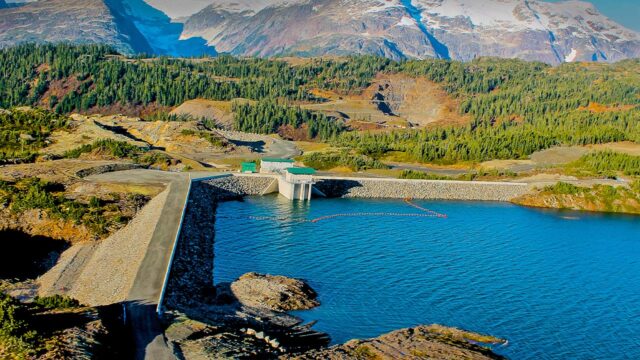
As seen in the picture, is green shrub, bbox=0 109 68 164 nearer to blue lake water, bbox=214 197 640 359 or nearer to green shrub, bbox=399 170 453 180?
blue lake water, bbox=214 197 640 359

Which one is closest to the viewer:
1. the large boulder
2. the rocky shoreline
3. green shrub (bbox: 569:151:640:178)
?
the rocky shoreline

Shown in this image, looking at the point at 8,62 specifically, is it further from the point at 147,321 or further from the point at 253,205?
the point at 147,321

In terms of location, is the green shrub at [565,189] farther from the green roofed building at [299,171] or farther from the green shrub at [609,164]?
the green roofed building at [299,171]

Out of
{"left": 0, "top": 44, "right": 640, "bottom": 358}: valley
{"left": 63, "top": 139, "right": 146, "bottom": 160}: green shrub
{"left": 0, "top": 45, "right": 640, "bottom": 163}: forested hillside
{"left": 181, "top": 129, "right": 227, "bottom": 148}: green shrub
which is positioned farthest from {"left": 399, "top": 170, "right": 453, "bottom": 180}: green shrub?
{"left": 63, "top": 139, "right": 146, "bottom": 160}: green shrub

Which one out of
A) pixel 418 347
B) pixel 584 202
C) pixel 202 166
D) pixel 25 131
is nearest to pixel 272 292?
pixel 418 347

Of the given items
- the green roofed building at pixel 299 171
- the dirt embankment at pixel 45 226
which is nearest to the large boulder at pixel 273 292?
the dirt embankment at pixel 45 226
